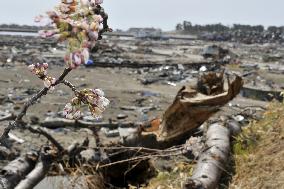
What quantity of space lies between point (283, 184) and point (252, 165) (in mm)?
901

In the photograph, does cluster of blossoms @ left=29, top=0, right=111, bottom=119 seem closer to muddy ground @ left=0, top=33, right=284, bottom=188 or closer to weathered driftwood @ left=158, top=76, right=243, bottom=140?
weathered driftwood @ left=158, top=76, right=243, bottom=140

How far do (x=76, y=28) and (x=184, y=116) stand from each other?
5.37 meters

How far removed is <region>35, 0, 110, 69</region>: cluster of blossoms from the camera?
59.9 inches

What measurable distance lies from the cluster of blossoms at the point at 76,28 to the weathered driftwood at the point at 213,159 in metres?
3.28

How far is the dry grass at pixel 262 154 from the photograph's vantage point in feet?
16.9

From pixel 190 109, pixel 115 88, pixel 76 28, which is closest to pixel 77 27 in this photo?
pixel 76 28

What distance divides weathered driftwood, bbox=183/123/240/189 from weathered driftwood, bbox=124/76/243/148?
0.84ft

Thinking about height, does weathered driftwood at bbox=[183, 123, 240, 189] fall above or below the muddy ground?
above

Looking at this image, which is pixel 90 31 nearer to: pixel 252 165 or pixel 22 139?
pixel 252 165

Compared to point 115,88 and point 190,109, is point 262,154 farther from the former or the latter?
point 115,88

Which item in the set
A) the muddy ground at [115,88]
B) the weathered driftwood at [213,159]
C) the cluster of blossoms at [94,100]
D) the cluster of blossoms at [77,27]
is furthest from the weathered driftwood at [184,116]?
the cluster of blossoms at [77,27]

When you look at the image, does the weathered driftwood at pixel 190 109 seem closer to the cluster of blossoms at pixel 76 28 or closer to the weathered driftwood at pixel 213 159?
the weathered driftwood at pixel 213 159

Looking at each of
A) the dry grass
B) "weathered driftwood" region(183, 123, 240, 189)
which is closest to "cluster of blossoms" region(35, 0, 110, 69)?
"weathered driftwood" region(183, 123, 240, 189)

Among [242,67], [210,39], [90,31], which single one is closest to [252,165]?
[90,31]
